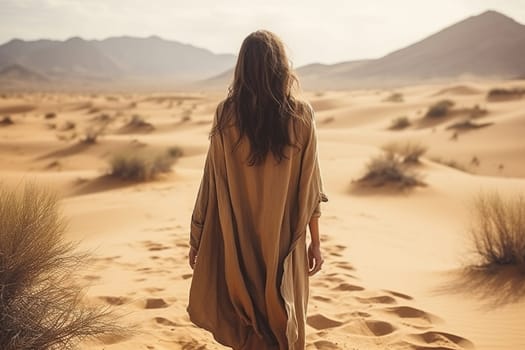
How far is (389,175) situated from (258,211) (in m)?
8.11

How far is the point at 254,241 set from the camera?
109 inches

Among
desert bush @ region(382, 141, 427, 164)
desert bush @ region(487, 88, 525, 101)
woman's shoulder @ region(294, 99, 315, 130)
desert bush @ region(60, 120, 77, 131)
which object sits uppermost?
desert bush @ region(487, 88, 525, 101)

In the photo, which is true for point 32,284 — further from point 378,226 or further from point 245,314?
point 378,226

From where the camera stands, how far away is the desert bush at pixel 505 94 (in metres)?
26.6

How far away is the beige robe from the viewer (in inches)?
102

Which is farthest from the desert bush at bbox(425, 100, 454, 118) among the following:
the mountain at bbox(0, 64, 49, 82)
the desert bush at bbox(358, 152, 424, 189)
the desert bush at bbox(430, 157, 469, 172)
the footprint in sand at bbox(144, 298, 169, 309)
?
the mountain at bbox(0, 64, 49, 82)

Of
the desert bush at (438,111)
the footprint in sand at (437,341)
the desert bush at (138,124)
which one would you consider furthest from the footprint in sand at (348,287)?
the desert bush at (138,124)

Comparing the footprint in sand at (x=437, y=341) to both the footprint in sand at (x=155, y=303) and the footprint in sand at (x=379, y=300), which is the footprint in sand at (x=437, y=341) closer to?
the footprint in sand at (x=379, y=300)

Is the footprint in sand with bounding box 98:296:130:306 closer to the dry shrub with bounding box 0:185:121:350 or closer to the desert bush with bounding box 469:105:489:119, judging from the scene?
the dry shrub with bounding box 0:185:121:350

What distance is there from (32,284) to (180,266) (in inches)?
102

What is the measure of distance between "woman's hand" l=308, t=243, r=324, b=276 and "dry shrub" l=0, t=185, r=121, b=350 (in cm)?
129

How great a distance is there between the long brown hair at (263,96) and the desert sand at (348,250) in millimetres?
1539

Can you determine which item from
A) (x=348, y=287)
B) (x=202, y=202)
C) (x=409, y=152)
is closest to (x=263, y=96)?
(x=202, y=202)

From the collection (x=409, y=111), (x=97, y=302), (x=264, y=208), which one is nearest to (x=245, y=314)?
(x=264, y=208)
